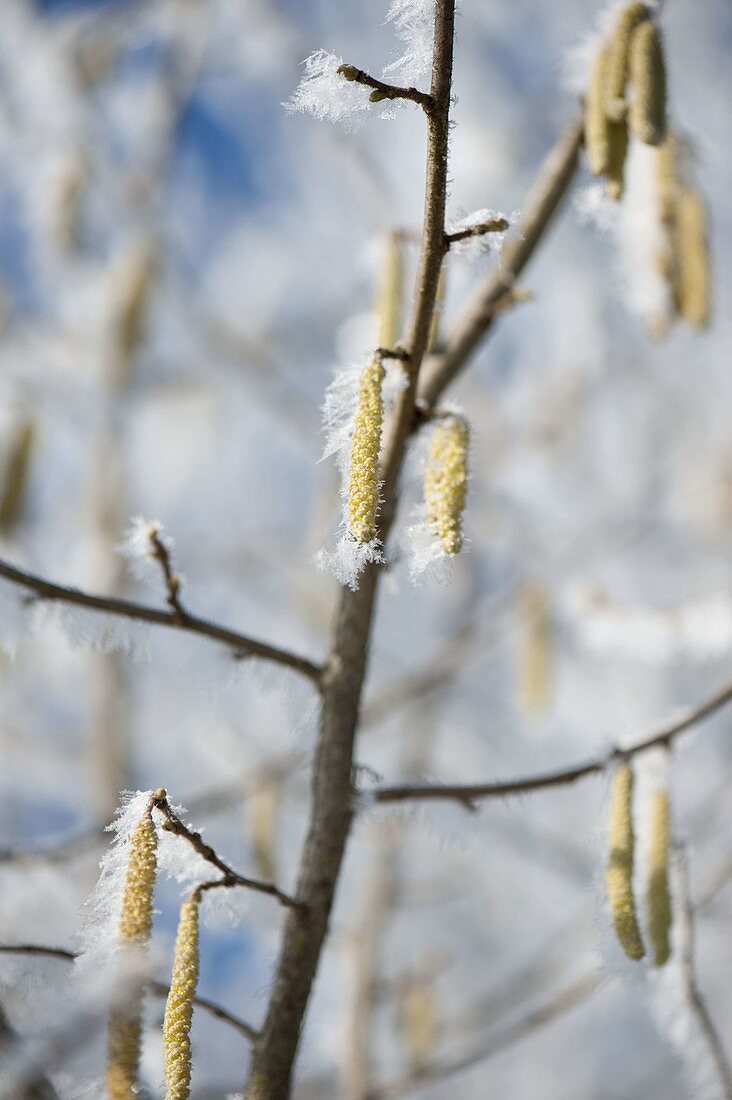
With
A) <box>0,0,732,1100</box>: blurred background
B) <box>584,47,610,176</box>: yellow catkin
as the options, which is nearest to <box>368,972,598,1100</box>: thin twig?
<box>0,0,732,1100</box>: blurred background

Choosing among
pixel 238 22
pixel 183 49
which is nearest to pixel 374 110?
pixel 183 49

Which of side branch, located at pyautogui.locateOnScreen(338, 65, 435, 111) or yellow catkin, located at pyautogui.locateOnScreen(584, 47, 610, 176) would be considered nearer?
side branch, located at pyautogui.locateOnScreen(338, 65, 435, 111)

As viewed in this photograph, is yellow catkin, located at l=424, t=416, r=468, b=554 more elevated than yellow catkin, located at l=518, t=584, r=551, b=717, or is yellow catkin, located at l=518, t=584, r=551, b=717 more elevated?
yellow catkin, located at l=518, t=584, r=551, b=717

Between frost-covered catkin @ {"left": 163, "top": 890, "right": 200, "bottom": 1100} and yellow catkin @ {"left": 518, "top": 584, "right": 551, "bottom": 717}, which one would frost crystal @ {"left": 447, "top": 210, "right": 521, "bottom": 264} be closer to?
frost-covered catkin @ {"left": 163, "top": 890, "right": 200, "bottom": 1100}

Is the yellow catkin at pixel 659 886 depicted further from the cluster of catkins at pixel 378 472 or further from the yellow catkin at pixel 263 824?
the yellow catkin at pixel 263 824

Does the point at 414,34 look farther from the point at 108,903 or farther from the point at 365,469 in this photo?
the point at 108,903

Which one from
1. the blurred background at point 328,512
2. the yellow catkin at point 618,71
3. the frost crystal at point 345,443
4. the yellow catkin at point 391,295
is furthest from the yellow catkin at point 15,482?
the yellow catkin at point 618,71

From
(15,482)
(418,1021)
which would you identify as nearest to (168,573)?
(15,482)
